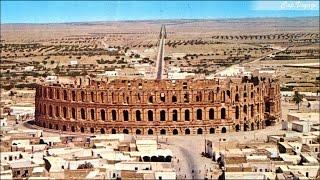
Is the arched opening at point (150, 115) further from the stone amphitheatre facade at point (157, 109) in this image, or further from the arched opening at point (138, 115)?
the arched opening at point (138, 115)

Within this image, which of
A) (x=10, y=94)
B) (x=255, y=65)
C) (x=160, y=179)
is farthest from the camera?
(x=255, y=65)

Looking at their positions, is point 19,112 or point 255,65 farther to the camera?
point 255,65

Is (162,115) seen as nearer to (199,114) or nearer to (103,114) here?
(199,114)

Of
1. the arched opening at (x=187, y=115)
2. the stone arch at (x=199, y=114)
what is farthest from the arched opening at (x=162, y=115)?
the stone arch at (x=199, y=114)

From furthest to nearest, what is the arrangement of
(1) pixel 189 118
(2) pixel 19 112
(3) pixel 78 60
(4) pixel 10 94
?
(3) pixel 78 60 < (4) pixel 10 94 < (2) pixel 19 112 < (1) pixel 189 118

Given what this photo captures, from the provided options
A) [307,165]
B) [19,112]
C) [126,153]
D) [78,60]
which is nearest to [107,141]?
[126,153]

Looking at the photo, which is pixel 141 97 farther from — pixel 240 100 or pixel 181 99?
pixel 240 100

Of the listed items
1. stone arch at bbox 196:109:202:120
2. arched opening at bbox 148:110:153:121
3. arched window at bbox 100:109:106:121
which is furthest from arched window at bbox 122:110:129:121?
stone arch at bbox 196:109:202:120

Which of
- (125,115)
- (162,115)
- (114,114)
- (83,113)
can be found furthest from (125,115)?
(83,113)
